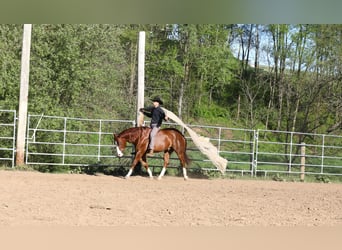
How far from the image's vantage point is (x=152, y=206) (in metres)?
6.68

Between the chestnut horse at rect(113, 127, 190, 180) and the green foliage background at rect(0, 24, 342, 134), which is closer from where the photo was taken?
the chestnut horse at rect(113, 127, 190, 180)

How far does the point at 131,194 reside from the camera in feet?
26.2

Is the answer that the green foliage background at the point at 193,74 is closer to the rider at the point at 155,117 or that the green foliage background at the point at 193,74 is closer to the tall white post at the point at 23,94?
the tall white post at the point at 23,94

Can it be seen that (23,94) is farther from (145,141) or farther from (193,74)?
(193,74)

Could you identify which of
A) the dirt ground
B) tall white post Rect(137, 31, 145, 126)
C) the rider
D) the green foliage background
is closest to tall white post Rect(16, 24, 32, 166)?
the green foliage background

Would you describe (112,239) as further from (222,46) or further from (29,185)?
(222,46)

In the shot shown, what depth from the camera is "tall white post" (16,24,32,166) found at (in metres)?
11.5

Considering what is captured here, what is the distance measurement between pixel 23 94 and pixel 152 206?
6148mm

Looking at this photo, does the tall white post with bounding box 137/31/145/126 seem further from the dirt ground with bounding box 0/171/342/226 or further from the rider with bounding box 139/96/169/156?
the dirt ground with bounding box 0/171/342/226

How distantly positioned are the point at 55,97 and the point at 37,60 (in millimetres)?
1051

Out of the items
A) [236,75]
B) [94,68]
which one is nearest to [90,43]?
[94,68]

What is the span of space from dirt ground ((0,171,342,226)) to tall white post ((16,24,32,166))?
2248 mm

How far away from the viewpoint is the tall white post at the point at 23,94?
11547mm

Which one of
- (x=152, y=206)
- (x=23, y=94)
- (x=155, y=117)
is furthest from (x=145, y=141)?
(x=152, y=206)
